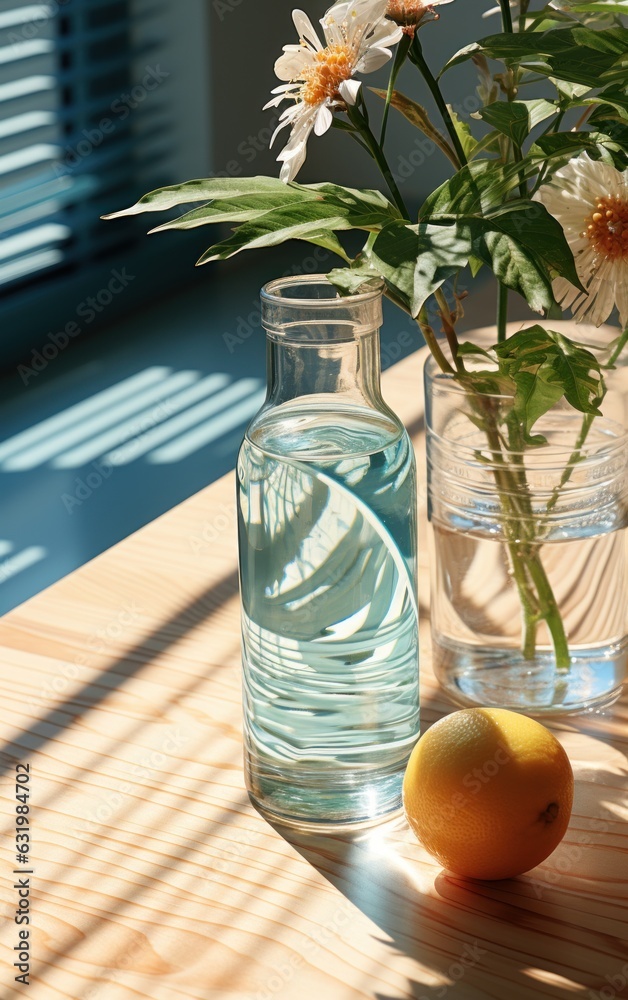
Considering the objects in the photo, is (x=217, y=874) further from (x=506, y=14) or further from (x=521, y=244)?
(x=506, y=14)

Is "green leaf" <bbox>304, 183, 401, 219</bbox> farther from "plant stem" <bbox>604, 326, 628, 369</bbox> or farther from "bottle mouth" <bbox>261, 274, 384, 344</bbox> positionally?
"plant stem" <bbox>604, 326, 628, 369</bbox>

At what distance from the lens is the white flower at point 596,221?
1.78 ft

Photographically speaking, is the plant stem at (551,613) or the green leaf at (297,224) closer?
the green leaf at (297,224)

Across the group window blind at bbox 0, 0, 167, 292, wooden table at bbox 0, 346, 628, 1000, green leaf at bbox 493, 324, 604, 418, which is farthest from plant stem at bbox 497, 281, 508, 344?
window blind at bbox 0, 0, 167, 292

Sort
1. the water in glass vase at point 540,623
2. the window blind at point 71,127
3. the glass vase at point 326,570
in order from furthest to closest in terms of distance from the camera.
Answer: the window blind at point 71,127 < the water in glass vase at point 540,623 < the glass vase at point 326,570

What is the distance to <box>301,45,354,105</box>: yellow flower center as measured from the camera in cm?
52

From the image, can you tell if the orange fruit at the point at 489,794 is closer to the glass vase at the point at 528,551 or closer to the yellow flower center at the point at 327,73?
the glass vase at the point at 528,551

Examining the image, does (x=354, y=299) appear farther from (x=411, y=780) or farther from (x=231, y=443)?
(x=231, y=443)

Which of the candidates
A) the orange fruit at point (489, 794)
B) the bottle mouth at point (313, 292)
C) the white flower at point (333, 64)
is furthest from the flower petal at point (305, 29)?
the orange fruit at point (489, 794)

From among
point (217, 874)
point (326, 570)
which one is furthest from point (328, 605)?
point (217, 874)

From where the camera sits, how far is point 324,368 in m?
0.56

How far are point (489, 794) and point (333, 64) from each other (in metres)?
0.33

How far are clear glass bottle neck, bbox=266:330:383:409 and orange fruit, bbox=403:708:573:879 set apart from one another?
0.54 ft

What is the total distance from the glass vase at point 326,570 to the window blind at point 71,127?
7.83 ft
